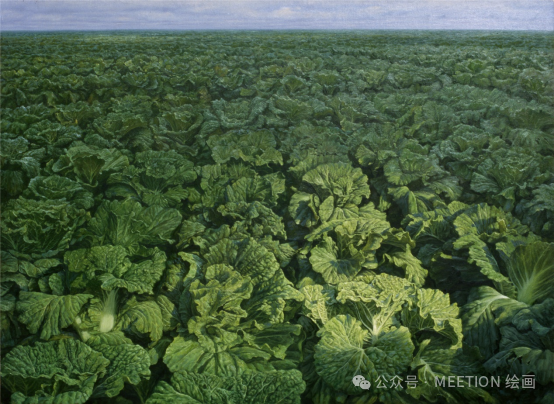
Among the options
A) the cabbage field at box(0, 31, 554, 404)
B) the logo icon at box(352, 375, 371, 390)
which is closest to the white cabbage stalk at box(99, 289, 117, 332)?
the cabbage field at box(0, 31, 554, 404)

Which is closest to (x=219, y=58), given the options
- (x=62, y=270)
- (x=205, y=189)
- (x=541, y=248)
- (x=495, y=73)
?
(x=495, y=73)

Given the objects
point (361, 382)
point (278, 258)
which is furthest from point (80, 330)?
point (361, 382)

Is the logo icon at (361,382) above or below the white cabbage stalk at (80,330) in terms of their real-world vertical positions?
below

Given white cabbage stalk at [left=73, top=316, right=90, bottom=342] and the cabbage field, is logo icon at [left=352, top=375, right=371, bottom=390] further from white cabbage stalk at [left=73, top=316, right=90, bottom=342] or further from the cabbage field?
white cabbage stalk at [left=73, top=316, right=90, bottom=342]

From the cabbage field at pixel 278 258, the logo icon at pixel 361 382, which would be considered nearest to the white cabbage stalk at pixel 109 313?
the cabbage field at pixel 278 258

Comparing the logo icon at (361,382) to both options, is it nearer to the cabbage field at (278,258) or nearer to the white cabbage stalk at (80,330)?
the cabbage field at (278,258)

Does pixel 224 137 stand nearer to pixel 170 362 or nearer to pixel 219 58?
pixel 170 362
